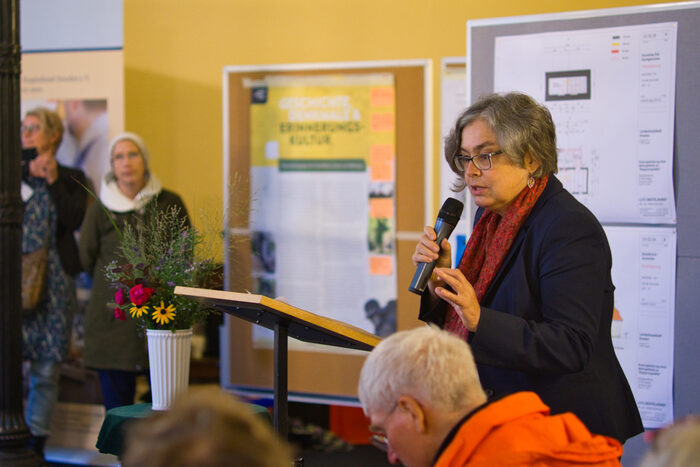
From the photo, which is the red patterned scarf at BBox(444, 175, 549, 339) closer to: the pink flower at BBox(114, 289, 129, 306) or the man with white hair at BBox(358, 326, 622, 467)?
the man with white hair at BBox(358, 326, 622, 467)

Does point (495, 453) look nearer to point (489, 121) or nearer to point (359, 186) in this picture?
point (489, 121)

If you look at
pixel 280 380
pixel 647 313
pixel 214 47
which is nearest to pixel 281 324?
pixel 280 380

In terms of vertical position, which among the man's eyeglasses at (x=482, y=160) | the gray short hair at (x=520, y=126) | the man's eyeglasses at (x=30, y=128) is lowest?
the man's eyeglasses at (x=482, y=160)

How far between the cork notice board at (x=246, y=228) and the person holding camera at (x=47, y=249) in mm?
916

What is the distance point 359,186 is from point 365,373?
9.76ft

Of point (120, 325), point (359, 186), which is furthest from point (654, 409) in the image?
point (120, 325)

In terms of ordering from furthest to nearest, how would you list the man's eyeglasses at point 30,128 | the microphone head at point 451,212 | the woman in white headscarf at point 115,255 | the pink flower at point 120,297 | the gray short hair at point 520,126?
the man's eyeglasses at point 30,128 → the woman in white headscarf at point 115,255 → the pink flower at point 120,297 → the microphone head at point 451,212 → the gray short hair at point 520,126

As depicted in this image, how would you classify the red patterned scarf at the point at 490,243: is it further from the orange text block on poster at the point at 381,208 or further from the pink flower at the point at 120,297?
the orange text block on poster at the point at 381,208

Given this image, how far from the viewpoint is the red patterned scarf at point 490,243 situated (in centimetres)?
206

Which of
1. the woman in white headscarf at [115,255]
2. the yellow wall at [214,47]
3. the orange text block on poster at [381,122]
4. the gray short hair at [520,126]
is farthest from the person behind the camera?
the yellow wall at [214,47]

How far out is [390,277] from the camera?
4.29m

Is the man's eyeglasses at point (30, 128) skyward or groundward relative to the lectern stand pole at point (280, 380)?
skyward

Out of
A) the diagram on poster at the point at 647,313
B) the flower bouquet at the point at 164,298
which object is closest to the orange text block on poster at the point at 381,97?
the diagram on poster at the point at 647,313

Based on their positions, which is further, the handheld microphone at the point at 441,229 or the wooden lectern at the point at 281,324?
the handheld microphone at the point at 441,229
